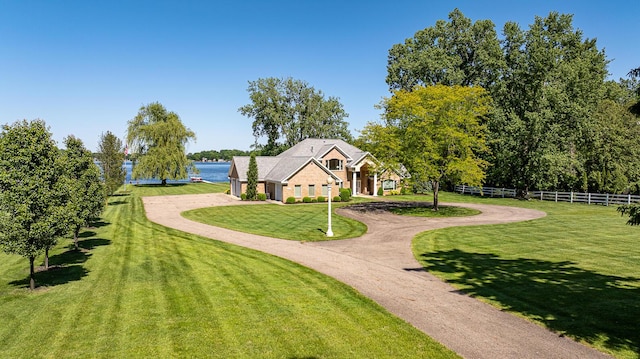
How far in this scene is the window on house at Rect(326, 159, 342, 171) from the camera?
168 ft

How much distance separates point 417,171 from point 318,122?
1685 inches

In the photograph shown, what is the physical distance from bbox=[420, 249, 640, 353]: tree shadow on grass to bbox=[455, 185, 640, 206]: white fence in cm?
2606

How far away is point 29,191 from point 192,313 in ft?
24.3

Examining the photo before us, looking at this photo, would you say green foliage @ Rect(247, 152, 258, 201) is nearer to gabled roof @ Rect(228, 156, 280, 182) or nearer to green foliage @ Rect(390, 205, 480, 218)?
gabled roof @ Rect(228, 156, 280, 182)

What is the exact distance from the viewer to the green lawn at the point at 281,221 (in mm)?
24483

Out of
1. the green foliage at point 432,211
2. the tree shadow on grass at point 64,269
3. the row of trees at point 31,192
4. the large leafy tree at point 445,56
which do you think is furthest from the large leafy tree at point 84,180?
the large leafy tree at point 445,56

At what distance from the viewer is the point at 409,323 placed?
10242mm

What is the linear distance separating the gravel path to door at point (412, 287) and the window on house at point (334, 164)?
21840 millimetres

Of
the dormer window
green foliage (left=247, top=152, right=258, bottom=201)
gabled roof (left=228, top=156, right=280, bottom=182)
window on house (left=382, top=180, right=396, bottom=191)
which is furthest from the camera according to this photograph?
window on house (left=382, top=180, right=396, bottom=191)

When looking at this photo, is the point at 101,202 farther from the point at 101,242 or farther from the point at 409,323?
the point at 409,323

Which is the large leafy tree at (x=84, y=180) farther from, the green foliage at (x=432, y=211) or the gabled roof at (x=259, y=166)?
the gabled roof at (x=259, y=166)

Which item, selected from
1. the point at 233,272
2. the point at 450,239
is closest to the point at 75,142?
the point at 233,272

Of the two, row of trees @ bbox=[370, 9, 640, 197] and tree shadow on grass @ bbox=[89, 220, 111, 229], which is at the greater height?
row of trees @ bbox=[370, 9, 640, 197]

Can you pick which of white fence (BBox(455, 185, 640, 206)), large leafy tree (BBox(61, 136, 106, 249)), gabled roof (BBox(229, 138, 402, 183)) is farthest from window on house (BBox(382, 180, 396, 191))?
large leafy tree (BBox(61, 136, 106, 249))
